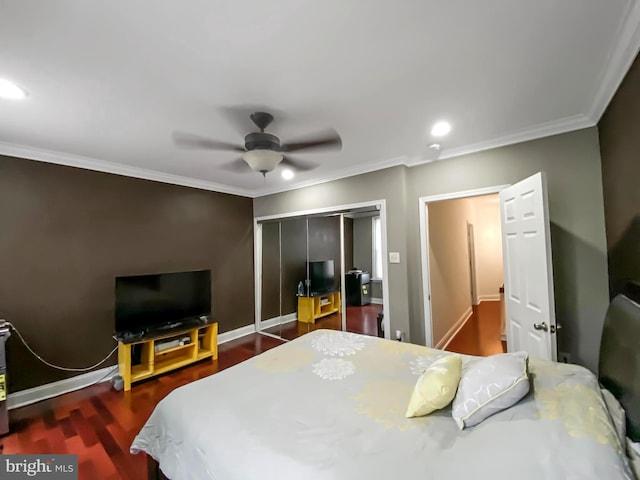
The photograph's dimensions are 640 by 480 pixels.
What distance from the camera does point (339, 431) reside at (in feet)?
3.82

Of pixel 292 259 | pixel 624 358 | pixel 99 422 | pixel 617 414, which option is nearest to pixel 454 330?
pixel 292 259

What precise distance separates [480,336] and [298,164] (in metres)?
3.94

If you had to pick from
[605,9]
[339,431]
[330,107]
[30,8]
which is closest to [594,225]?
[605,9]

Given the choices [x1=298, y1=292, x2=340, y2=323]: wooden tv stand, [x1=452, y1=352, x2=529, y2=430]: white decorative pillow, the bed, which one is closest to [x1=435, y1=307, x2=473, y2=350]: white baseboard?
[x1=298, y1=292, x2=340, y2=323]: wooden tv stand

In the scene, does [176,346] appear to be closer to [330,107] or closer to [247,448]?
[247,448]

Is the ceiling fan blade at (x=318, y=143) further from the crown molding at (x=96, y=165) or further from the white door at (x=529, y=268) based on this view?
the crown molding at (x=96, y=165)

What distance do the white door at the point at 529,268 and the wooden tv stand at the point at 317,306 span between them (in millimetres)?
2164

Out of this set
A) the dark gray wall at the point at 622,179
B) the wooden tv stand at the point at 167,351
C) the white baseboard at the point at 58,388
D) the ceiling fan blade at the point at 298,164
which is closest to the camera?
the dark gray wall at the point at 622,179

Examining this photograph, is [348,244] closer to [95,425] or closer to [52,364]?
[95,425]

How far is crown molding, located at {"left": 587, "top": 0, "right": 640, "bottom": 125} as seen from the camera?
133cm

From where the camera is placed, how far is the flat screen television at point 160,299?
123 inches

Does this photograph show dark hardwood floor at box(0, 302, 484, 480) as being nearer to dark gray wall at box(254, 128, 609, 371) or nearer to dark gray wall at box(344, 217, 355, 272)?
dark gray wall at box(344, 217, 355, 272)

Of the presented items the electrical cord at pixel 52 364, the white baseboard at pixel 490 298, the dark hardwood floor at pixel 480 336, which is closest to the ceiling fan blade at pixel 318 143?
the electrical cord at pixel 52 364

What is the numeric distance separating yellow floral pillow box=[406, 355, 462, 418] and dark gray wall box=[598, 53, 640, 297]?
58.1 inches
